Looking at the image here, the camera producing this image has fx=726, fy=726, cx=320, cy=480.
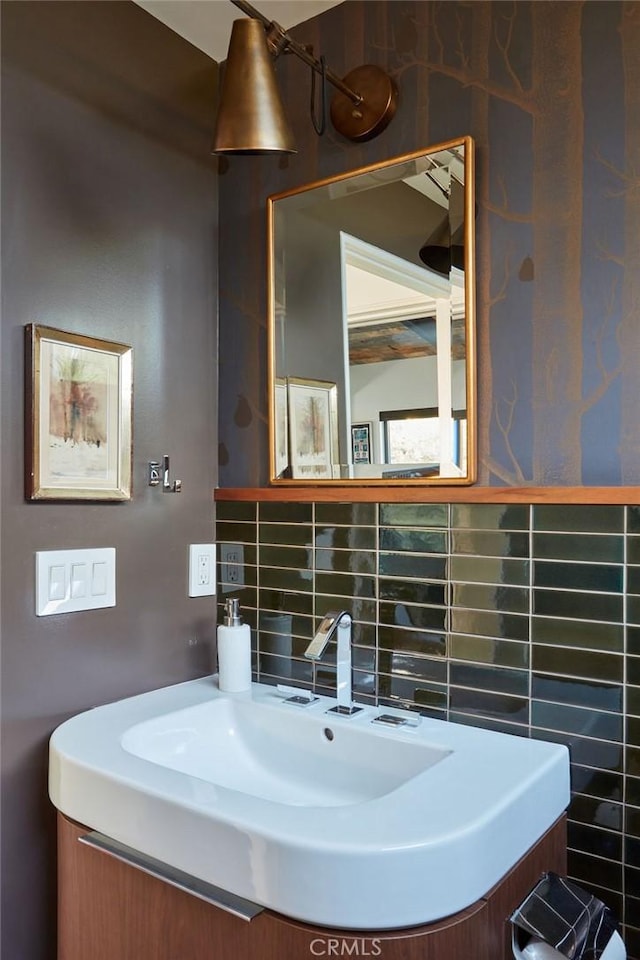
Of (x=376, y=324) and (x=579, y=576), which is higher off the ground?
(x=376, y=324)

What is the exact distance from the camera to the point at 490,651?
4.23ft

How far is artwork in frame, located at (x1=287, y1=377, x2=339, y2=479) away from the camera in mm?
1509

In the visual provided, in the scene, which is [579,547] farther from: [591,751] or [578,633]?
[591,751]

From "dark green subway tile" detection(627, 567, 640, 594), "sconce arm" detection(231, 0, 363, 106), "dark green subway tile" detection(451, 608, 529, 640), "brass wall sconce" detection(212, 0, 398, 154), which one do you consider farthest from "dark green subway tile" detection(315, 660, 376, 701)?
"sconce arm" detection(231, 0, 363, 106)

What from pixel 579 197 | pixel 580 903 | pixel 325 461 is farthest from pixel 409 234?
pixel 580 903

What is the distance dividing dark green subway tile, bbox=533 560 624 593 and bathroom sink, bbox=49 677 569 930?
263 millimetres

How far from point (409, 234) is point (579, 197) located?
32cm

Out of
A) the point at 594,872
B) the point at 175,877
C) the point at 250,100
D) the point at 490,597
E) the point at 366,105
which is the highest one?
the point at 366,105

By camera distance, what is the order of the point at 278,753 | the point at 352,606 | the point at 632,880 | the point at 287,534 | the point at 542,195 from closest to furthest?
the point at 632,880 → the point at 542,195 → the point at 278,753 → the point at 352,606 → the point at 287,534

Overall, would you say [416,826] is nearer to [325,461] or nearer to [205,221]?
[325,461]

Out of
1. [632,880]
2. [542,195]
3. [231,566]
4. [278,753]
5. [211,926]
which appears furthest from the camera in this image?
[231,566]

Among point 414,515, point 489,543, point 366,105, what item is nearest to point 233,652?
point 414,515

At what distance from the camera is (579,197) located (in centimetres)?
122

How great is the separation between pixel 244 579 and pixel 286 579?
12 cm
